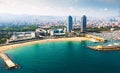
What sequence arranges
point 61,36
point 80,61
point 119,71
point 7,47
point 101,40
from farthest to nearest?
point 61,36
point 101,40
point 7,47
point 80,61
point 119,71

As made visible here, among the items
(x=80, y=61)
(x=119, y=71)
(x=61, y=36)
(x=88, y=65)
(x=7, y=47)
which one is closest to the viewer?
(x=119, y=71)

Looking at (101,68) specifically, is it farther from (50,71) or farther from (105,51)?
(105,51)

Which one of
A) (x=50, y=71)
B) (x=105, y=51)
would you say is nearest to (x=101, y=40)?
(x=105, y=51)

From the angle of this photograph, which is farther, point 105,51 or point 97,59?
point 105,51

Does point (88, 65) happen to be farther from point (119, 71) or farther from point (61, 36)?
point (61, 36)

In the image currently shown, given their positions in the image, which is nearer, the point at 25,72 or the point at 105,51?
the point at 25,72

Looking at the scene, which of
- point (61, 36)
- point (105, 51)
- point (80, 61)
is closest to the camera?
point (80, 61)

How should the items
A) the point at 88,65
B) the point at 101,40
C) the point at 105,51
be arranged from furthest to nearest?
the point at 101,40 < the point at 105,51 < the point at 88,65

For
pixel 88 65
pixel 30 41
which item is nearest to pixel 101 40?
pixel 30 41
